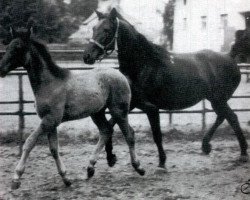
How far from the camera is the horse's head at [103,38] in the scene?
5.91 meters

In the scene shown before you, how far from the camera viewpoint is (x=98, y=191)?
17.0 ft

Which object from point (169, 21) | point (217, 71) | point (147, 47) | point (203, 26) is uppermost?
point (147, 47)

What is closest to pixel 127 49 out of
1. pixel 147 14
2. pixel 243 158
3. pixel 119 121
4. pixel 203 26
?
pixel 119 121

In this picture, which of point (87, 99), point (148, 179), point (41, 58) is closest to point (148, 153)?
point (148, 179)

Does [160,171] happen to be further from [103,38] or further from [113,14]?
[113,14]

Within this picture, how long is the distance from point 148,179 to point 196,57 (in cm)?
225

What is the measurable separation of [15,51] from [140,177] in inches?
92.2

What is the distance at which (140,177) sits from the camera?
590cm

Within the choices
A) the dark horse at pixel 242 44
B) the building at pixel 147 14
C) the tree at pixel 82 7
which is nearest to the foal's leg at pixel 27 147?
the dark horse at pixel 242 44

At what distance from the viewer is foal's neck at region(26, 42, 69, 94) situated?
525 centimetres

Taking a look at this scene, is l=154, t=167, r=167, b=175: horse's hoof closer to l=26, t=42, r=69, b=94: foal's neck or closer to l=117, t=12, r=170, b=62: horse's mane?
l=117, t=12, r=170, b=62: horse's mane

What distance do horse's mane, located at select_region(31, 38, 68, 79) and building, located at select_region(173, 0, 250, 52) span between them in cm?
522

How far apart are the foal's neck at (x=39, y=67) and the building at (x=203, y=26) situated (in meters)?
5.35

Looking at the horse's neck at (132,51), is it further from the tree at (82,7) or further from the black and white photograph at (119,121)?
the tree at (82,7)
